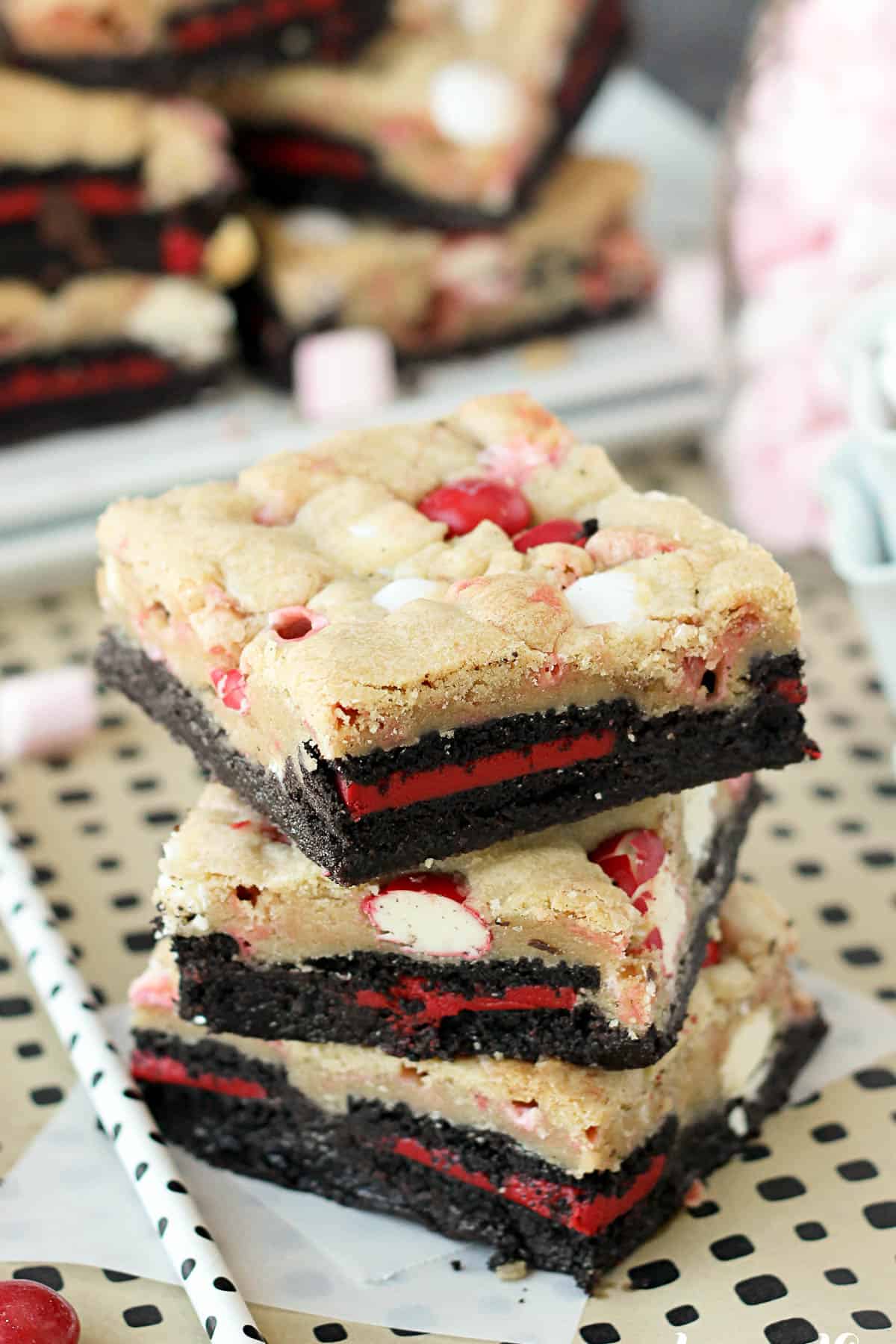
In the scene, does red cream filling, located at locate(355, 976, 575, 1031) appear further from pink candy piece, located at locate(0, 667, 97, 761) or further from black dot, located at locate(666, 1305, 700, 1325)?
pink candy piece, located at locate(0, 667, 97, 761)

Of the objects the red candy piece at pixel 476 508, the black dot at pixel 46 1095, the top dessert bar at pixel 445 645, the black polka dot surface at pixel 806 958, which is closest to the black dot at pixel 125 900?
the black polka dot surface at pixel 806 958

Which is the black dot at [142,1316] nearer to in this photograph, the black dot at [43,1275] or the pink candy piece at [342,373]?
the black dot at [43,1275]

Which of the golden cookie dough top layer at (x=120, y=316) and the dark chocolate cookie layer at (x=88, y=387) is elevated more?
the golden cookie dough top layer at (x=120, y=316)

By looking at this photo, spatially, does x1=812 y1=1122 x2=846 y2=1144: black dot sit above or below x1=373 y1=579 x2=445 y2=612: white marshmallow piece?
below

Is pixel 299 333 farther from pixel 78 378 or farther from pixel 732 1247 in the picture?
pixel 732 1247

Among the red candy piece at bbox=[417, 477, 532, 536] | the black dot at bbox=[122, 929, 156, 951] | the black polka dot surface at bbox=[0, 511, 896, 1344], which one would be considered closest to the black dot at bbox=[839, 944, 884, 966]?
the black polka dot surface at bbox=[0, 511, 896, 1344]
